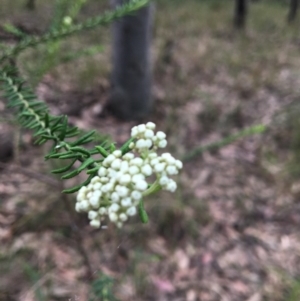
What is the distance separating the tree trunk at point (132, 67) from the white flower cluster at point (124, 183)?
271cm

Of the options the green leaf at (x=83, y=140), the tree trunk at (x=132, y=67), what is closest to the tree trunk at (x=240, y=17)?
the tree trunk at (x=132, y=67)

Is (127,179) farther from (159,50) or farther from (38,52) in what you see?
(159,50)

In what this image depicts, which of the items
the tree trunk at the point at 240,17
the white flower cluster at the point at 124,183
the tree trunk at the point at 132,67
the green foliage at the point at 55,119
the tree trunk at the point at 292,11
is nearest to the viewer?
the white flower cluster at the point at 124,183

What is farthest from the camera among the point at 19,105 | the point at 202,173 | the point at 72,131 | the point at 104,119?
the point at 104,119

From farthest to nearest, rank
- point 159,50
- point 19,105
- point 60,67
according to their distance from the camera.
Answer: point 159,50, point 60,67, point 19,105

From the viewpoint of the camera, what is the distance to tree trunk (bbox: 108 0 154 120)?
10.1 feet

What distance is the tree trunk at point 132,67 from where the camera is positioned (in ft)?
10.1

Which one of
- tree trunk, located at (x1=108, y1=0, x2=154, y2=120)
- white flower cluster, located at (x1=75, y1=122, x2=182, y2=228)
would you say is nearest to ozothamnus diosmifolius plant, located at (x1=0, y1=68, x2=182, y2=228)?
white flower cluster, located at (x1=75, y1=122, x2=182, y2=228)

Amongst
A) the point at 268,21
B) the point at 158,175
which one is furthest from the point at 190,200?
the point at 268,21

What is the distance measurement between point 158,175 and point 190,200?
2.40m

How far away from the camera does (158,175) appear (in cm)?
48

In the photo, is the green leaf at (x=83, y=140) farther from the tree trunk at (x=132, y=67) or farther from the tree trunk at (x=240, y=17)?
the tree trunk at (x=240, y=17)

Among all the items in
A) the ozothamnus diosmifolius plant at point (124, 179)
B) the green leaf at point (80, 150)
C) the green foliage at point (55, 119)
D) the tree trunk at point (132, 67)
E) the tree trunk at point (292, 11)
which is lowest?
the tree trunk at point (292, 11)

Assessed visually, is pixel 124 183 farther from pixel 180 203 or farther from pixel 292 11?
pixel 292 11
